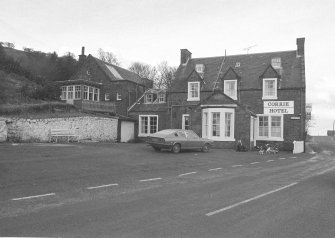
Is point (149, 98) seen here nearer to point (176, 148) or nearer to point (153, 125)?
point (153, 125)

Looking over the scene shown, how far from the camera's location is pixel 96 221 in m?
7.02

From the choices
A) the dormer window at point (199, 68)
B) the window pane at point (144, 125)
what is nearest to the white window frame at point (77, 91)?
the window pane at point (144, 125)

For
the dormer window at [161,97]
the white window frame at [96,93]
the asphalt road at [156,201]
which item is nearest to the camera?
the asphalt road at [156,201]

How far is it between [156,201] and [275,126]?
26618mm

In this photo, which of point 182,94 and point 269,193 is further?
point 182,94

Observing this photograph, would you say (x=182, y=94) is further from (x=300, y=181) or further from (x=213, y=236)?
(x=213, y=236)

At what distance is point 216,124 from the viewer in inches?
1200

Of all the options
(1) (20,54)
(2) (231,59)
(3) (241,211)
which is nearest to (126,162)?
(3) (241,211)

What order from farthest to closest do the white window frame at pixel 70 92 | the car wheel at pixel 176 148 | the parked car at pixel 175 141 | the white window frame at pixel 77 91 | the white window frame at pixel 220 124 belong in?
the white window frame at pixel 70 92, the white window frame at pixel 77 91, the white window frame at pixel 220 124, the car wheel at pixel 176 148, the parked car at pixel 175 141

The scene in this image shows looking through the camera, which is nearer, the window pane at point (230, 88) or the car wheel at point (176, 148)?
→ the car wheel at point (176, 148)

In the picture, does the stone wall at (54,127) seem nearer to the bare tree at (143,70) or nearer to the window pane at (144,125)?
the window pane at (144,125)

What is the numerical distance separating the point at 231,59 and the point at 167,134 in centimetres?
1837

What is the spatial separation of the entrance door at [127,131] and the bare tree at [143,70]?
40263mm

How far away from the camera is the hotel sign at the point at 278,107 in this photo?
32.9 metres
